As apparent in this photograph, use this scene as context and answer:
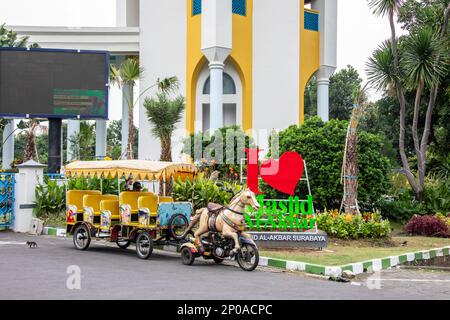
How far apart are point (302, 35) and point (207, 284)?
27611 millimetres

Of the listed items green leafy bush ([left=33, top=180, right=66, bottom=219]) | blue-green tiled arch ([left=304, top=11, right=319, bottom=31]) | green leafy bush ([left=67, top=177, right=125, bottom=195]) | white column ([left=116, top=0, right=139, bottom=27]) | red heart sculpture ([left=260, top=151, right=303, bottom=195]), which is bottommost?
green leafy bush ([left=33, top=180, right=66, bottom=219])

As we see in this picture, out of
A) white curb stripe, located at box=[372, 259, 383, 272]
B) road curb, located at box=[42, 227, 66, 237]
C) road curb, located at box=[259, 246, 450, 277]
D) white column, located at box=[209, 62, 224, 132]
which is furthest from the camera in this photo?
white column, located at box=[209, 62, 224, 132]

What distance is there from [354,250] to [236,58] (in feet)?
68.8

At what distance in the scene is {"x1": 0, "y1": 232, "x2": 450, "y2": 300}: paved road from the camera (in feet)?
29.6

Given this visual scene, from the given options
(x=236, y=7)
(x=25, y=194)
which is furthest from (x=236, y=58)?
(x=25, y=194)

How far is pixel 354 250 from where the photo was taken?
1512cm

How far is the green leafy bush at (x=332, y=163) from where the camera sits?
21328 millimetres

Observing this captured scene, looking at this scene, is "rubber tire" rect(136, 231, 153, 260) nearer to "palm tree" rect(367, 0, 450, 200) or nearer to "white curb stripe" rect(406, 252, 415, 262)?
"white curb stripe" rect(406, 252, 415, 262)

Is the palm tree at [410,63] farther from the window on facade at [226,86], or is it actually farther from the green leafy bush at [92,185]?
the window on facade at [226,86]

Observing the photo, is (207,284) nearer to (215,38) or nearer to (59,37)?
(215,38)

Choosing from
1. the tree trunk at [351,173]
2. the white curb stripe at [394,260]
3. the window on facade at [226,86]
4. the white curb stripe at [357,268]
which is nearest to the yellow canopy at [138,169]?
the white curb stripe at [357,268]

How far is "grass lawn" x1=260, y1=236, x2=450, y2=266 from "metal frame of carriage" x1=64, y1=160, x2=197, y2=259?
2.14 metres

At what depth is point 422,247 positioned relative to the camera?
16.5 metres

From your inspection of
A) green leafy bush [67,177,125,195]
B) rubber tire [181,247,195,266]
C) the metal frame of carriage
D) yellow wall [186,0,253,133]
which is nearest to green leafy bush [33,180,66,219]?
green leafy bush [67,177,125,195]
